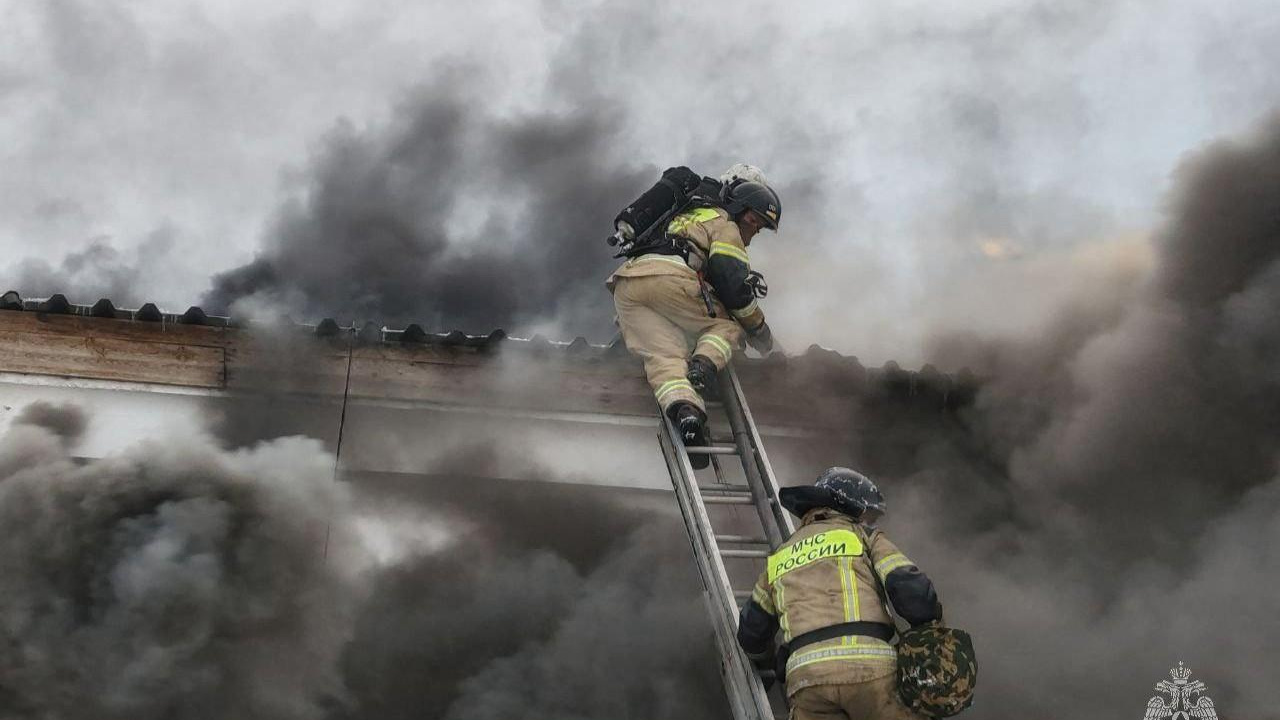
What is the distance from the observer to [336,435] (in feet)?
23.6

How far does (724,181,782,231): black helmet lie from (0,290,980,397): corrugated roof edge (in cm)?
88

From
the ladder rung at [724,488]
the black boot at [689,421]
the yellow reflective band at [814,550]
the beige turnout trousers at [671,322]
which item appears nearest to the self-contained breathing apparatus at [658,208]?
the beige turnout trousers at [671,322]

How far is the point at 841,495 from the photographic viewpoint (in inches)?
207

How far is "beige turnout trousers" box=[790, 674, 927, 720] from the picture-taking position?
4.73 metres

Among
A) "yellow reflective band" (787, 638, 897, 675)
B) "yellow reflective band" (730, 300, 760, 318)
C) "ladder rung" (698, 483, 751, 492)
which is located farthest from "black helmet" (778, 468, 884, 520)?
"yellow reflective band" (730, 300, 760, 318)

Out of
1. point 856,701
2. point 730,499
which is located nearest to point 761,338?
point 730,499

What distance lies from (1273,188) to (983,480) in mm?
3176

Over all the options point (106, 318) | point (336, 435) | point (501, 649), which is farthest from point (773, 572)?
point (106, 318)

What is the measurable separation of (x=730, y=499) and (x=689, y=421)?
1.42 feet

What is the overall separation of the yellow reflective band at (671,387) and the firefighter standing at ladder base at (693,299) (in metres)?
0.12

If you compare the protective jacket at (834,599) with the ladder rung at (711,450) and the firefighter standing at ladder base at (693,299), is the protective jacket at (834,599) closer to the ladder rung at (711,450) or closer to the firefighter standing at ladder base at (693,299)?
the ladder rung at (711,450)

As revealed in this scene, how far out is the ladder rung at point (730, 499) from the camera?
605 centimetres

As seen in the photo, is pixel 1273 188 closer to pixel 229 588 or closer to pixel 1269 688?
pixel 1269 688

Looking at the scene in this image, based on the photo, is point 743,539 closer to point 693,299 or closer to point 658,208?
point 693,299
